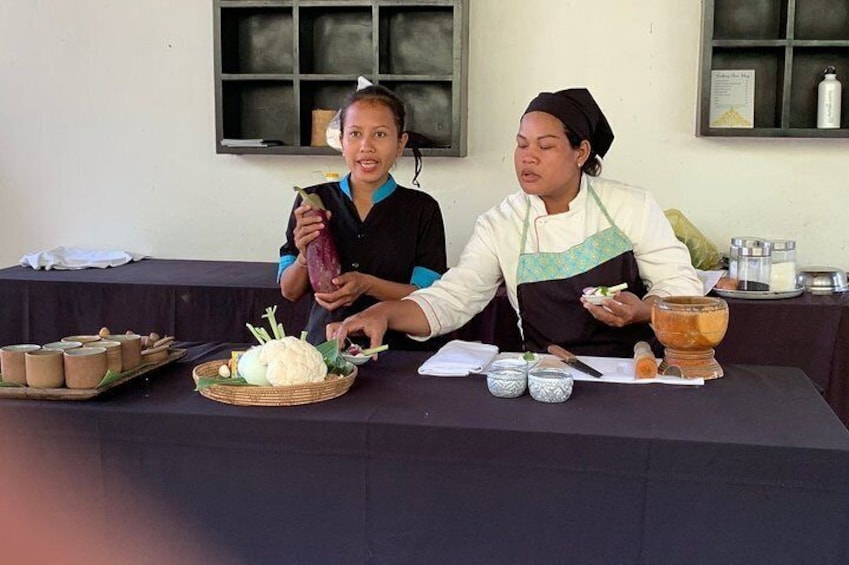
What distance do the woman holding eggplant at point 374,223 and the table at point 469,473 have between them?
689mm

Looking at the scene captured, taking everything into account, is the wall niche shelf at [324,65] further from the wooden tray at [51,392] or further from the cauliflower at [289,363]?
the wooden tray at [51,392]

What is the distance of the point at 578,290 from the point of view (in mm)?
2186

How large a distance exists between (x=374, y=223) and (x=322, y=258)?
269 millimetres

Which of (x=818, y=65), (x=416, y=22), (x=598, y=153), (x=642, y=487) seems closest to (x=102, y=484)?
(x=642, y=487)

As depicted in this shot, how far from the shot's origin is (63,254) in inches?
147

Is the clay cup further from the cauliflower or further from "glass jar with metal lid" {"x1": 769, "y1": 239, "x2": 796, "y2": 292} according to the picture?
"glass jar with metal lid" {"x1": 769, "y1": 239, "x2": 796, "y2": 292}

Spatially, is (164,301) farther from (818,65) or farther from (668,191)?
(818,65)

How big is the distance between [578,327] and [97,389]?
115cm

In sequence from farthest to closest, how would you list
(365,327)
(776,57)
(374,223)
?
(776,57) < (374,223) < (365,327)

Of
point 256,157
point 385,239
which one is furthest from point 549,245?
point 256,157

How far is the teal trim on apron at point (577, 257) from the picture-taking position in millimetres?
2199

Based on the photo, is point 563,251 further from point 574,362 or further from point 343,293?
point 343,293

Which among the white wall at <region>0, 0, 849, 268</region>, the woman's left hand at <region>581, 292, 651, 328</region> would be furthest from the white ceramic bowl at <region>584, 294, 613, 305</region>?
the white wall at <region>0, 0, 849, 268</region>

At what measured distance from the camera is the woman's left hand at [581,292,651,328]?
77.4 inches
